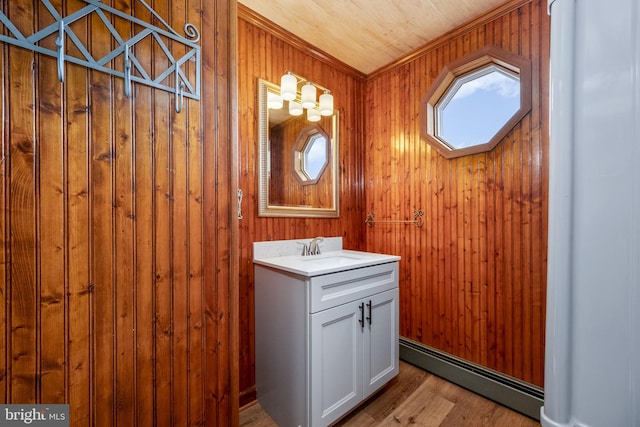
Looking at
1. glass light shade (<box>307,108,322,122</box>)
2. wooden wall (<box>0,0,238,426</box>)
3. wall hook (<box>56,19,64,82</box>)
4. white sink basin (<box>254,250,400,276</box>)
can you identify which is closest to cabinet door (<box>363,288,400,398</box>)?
white sink basin (<box>254,250,400,276</box>)

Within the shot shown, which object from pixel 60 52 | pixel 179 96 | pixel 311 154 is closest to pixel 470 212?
pixel 311 154

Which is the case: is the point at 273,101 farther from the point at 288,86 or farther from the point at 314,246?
the point at 314,246

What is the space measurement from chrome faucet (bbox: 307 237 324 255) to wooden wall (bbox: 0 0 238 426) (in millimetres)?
942

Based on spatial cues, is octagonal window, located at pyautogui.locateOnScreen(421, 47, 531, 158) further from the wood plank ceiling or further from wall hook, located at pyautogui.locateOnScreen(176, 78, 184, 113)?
wall hook, located at pyautogui.locateOnScreen(176, 78, 184, 113)

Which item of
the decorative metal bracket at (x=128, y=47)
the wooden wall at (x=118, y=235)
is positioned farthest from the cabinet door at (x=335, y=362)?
the decorative metal bracket at (x=128, y=47)

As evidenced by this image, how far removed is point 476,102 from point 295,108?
4.27 feet

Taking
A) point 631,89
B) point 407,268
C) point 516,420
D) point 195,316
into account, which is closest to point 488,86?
point 407,268

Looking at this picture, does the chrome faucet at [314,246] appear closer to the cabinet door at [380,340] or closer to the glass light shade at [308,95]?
the cabinet door at [380,340]

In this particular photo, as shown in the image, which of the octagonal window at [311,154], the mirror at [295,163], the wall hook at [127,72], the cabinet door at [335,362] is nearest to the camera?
the wall hook at [127,72]

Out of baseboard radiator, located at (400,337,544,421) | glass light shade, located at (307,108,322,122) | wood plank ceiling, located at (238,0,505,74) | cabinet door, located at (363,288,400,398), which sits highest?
wood plank ceiling, located at (238,0,505,74)

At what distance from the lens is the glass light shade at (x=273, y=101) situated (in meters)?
1.95

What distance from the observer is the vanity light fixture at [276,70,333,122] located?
1.92 metres

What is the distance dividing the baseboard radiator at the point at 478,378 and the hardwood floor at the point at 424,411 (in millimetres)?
42

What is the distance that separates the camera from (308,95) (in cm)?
202
